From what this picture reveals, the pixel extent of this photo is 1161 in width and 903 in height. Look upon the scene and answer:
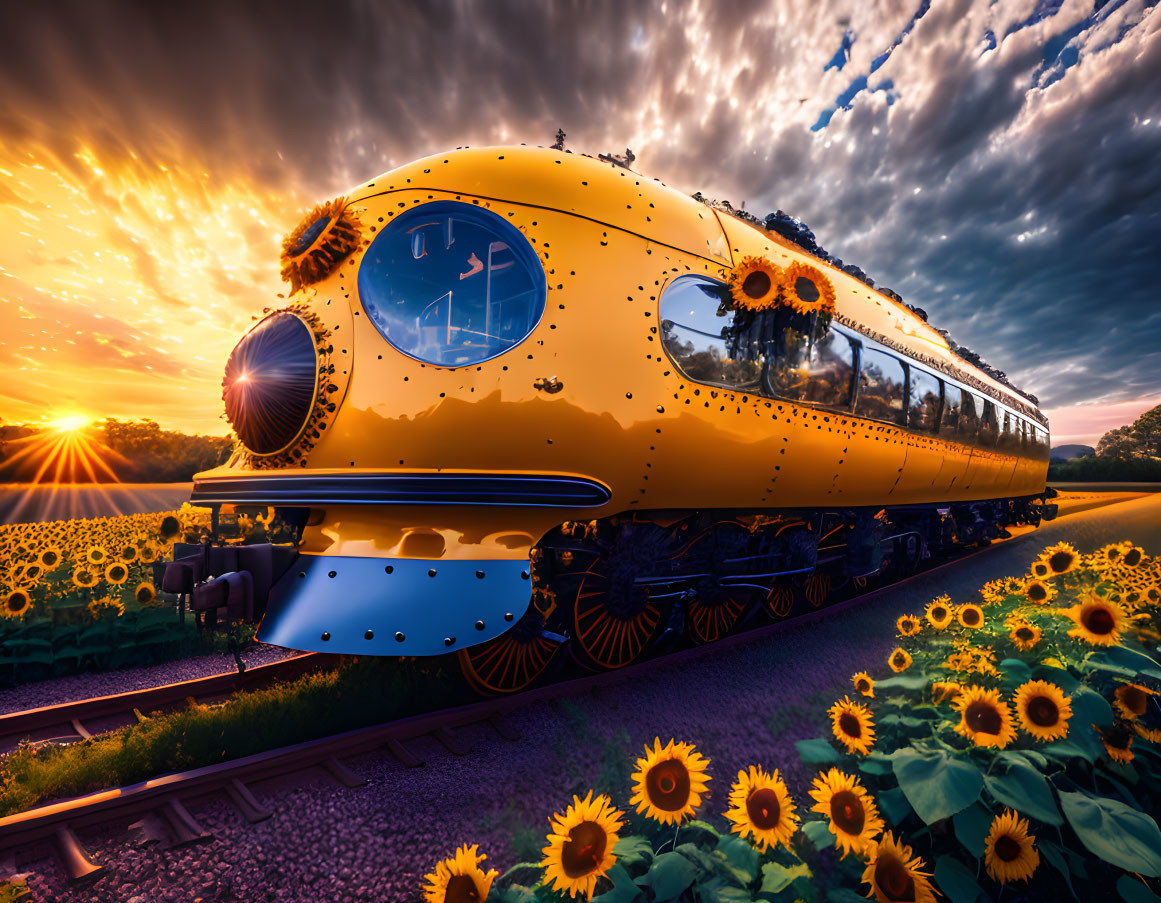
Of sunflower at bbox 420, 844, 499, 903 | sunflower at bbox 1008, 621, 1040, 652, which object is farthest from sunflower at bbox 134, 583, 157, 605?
sunflower at bbox 1008, 621, 1040, 652

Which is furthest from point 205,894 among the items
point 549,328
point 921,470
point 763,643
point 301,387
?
point 921,470

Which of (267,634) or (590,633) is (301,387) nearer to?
(267,634)

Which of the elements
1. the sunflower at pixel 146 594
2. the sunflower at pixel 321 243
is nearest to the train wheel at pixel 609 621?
the sunflower at pixel 321 243

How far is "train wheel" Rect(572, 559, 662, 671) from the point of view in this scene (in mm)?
3621

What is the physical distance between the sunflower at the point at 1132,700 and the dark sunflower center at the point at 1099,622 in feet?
0.66

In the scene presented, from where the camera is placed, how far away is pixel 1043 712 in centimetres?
172

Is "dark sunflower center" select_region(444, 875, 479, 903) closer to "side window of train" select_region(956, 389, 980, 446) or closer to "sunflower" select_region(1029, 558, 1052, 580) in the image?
"sunflower" select_region(1029, 558, 1052, 580)

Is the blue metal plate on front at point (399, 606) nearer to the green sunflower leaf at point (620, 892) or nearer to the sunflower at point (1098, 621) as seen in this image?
the green sunflower leaf at point (620, 892)

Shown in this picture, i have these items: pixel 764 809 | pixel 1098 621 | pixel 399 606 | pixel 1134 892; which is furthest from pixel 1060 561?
pixel 399 606

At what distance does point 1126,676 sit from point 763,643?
289 centimetres

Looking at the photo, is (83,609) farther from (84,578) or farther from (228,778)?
(228,778)

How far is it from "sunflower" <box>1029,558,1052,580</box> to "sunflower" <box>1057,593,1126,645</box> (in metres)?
0.72

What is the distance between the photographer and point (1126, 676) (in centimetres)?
194

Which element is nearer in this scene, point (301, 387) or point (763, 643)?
point (301, 387)
